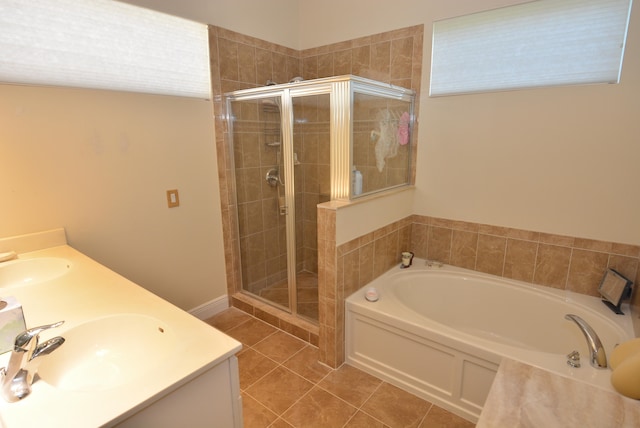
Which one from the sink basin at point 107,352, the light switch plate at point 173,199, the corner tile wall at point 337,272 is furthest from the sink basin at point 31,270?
the corner tile wall at point 337,272

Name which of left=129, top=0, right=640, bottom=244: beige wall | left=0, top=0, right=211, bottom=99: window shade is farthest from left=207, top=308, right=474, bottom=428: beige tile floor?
left=0, top=0, right=211, bottom=99: window shade

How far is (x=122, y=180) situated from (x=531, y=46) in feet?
8.92

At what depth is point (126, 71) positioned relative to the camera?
2047 millimetres

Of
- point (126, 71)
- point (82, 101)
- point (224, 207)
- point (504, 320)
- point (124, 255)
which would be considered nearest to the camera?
point (82, 101)

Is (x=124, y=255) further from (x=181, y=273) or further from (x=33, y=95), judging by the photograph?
(x=33, y=95)

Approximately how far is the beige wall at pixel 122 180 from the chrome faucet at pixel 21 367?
1.25 m

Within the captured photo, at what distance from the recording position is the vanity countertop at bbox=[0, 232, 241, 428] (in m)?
0.78

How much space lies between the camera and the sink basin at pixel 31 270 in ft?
5.12

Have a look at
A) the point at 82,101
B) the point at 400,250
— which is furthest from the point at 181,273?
the point at 400,250

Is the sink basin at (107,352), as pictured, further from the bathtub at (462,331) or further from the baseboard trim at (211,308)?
the baseboard trim at (211,308)

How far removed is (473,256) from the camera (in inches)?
99.8

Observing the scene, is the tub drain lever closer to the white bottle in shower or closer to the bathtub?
the bathtub

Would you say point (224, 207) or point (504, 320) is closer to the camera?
point (504, 320)

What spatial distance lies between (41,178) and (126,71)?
795 mm
